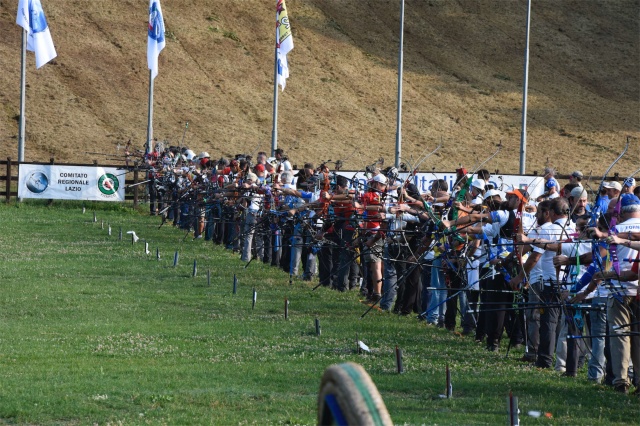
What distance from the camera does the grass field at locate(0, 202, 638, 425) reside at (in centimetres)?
1103

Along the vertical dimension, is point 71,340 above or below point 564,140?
below

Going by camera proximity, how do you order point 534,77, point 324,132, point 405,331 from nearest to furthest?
1. point 405,331
2. point 324,132
3. point 534,77

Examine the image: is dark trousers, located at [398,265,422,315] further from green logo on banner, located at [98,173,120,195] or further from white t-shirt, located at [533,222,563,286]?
green logo on banner, located at [98,173,120,195]

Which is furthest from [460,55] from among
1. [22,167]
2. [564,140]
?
[22,167]

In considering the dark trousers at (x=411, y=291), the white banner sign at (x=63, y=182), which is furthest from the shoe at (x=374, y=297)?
the white banner sign at (x=63, y=182)

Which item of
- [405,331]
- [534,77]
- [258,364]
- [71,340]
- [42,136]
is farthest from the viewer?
[534,77]

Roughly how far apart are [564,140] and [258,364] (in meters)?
60.3

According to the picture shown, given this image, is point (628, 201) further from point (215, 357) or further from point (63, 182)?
point (63, 182)

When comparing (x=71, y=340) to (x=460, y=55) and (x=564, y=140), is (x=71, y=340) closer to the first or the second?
(x=564, y=140)

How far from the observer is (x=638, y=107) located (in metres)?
76.4

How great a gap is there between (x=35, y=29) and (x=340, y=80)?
3505 centimetres

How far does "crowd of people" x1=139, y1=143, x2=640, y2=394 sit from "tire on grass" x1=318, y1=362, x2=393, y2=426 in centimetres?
640

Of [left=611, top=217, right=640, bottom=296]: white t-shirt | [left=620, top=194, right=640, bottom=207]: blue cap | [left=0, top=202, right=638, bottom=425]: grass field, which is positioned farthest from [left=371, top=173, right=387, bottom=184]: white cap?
[left=620, top=194, right=640, bottom=207]: blue cap

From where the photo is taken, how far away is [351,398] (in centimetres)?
444
